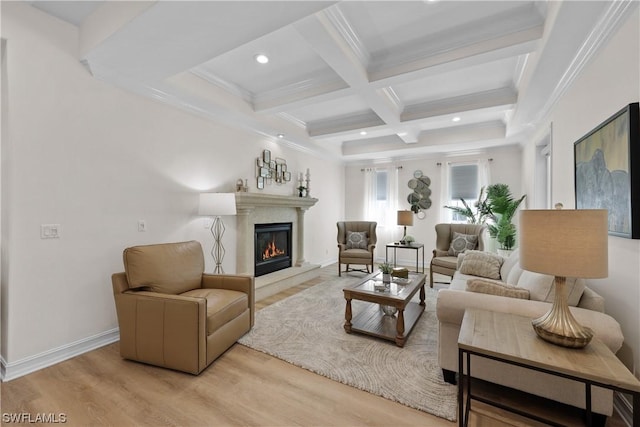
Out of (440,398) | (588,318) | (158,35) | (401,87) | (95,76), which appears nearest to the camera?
(588,318)

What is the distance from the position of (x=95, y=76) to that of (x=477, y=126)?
→ 5.43m

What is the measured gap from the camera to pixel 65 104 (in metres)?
2.33

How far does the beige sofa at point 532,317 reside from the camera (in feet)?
4.97

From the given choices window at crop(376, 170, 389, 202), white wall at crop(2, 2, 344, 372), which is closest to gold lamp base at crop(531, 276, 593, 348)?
white wall at crop(2, 2, 344, 372)

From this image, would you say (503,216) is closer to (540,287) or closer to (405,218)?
(405,218)

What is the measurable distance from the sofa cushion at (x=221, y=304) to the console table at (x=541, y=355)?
1782mm

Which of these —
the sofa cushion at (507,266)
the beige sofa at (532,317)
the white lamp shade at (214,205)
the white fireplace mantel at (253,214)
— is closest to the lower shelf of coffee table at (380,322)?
the beige sofa at (532,317)

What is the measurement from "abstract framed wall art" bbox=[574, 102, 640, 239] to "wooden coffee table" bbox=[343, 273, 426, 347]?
5.30ft

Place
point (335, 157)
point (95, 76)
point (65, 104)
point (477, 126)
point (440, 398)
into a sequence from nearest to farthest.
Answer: point (440, 398), point (65, 104), point (95, 76), point (477, 126), point (335, 157)

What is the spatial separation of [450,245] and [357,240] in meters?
1.67

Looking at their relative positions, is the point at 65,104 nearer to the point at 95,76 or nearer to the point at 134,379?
the point at 95,76

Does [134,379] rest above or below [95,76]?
below

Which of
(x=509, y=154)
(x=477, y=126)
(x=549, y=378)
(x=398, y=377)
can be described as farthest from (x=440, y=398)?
(x=509, y=154)

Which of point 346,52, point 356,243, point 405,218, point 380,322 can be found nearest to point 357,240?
point 356,243
